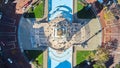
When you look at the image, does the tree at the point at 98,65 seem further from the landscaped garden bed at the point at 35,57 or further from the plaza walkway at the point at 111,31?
the landscaped garden bed at the point at 35,57

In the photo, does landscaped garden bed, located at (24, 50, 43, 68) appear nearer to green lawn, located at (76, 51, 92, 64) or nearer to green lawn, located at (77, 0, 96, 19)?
green lawn, located at (76, 51, 92, 64)

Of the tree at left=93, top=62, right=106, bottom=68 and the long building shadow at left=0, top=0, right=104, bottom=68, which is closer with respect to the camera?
the tree at left=93, top=62, right=106, bottom=68

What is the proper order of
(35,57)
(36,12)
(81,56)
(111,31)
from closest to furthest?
(35,57) < (81,56) < (36,12) < (111,31)

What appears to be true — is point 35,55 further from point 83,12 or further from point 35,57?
point 83,12

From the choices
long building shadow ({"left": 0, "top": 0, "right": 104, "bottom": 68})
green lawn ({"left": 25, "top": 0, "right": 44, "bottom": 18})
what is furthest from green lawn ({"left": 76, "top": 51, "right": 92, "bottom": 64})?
green lawn ({"left": 25, "top": 0, "right": 44, "bottom": 18})

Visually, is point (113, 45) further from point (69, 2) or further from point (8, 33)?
point (8, 33)

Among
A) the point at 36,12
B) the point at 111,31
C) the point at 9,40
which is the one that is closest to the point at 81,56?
the point at 111,31

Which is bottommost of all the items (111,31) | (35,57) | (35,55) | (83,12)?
(35,57)

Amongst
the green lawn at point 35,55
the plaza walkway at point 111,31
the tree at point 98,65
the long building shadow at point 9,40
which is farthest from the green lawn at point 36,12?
the tree at point 98,65
